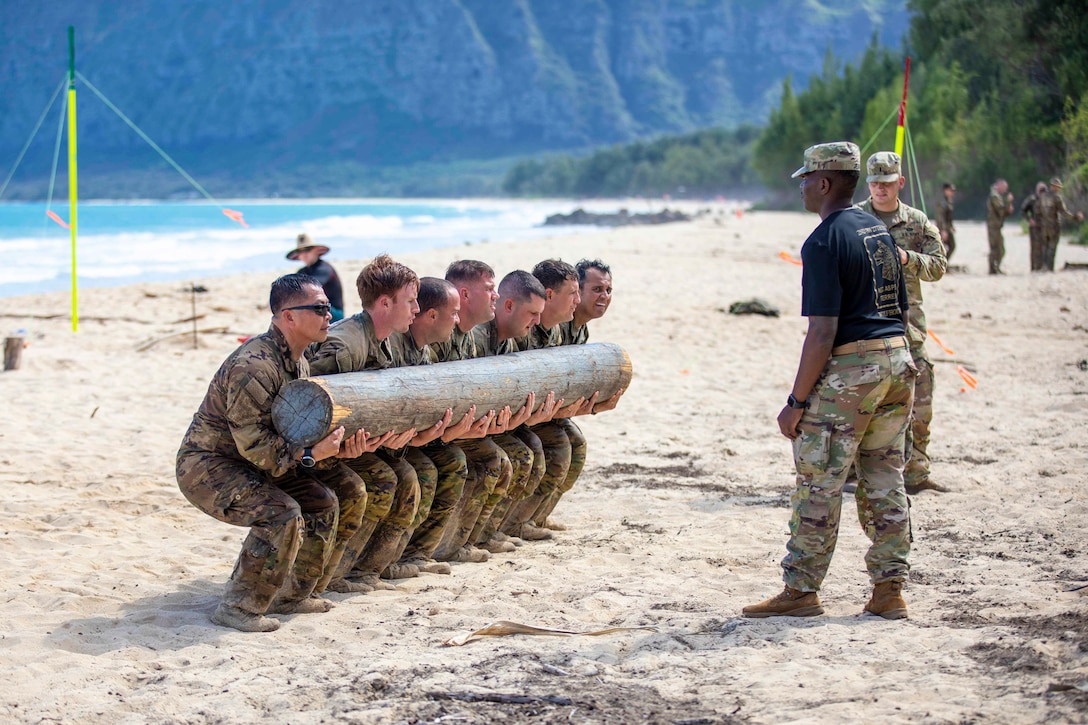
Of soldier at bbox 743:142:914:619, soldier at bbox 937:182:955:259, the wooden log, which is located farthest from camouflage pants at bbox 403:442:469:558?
soldier at bbox 937:182:955:259

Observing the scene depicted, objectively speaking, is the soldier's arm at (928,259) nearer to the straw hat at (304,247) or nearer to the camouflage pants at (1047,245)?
the straw hat at (304,247)

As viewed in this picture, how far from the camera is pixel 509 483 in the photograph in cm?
652

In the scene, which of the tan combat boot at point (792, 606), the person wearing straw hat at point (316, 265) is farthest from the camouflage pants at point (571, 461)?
the person wearing straw hat at point (316, 265)

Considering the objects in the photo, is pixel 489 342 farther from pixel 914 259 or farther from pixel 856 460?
pixel 914 259

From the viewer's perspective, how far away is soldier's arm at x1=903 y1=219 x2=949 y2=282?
24.0ft

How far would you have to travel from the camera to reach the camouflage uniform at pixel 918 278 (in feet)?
24.3

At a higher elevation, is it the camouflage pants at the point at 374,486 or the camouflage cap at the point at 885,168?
the camouflage cap at the point at 885,168

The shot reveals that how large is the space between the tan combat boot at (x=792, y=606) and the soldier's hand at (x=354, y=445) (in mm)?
1982

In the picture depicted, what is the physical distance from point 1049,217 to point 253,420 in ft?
62.9

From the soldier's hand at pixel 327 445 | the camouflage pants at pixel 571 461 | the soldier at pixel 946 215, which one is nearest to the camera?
the soldier's hand at pixel 327 445

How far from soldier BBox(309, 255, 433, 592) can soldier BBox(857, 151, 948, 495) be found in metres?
3.27

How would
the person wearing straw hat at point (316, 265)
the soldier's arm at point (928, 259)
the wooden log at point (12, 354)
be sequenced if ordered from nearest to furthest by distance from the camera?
the soldier's arm at point (928, 259) < the person wearing straw hat at point (316, 265) < the wooden log at point (12, 354)

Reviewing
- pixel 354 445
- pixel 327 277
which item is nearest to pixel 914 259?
pixel 354 445

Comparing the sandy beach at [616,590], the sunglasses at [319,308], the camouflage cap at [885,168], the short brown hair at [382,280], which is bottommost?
the sandy beach at [616,590]
